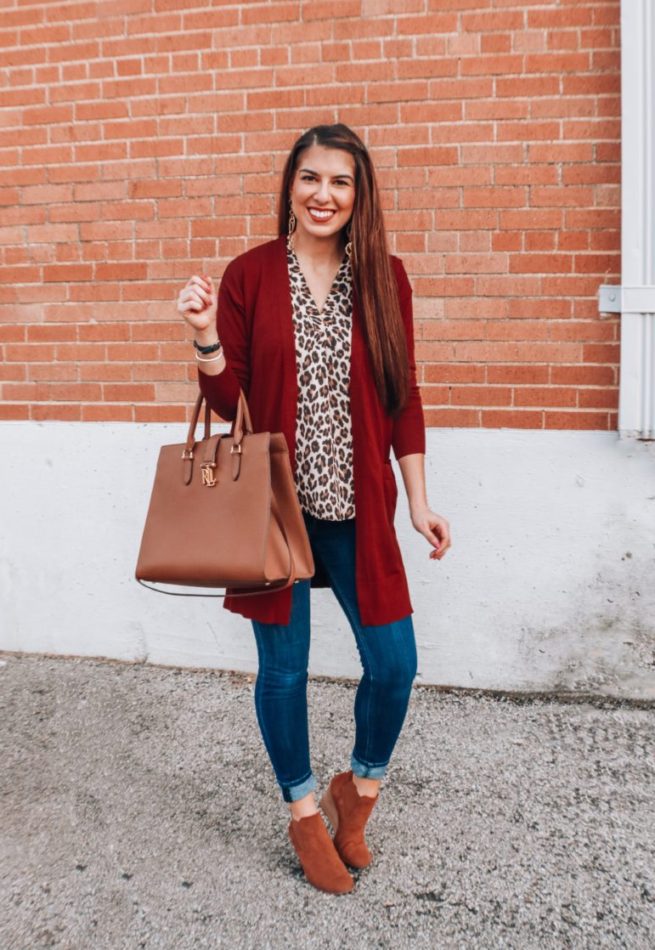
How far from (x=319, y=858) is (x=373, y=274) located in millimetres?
1577

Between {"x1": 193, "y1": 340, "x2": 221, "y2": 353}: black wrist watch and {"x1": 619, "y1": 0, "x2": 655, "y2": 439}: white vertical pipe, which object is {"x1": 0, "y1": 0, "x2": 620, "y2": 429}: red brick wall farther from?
{"x1": 193, "y1": 340, "x2": 221, "y2": 353}: black wrist watch

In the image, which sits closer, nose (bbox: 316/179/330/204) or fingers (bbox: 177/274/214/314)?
fingers (bbox: 177/274/214/314)

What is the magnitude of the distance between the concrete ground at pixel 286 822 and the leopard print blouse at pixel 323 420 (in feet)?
3.43

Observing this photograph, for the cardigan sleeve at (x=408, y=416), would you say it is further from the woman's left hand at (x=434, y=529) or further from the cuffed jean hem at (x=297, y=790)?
the cuffed jean hem at (x=297, y=790)

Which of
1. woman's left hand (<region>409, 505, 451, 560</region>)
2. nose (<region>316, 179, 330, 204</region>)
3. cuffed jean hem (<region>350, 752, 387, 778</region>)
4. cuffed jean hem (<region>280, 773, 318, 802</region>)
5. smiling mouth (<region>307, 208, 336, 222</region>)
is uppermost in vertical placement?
nose (<region>316, 179, 330, 204</region>)

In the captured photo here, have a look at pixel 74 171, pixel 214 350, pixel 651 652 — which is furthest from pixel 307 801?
pixel 74 171

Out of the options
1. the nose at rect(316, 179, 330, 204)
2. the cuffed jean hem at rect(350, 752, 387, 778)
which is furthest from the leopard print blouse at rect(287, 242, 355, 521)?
the cuffed jean hem at rect(350, 752, 387, 778)

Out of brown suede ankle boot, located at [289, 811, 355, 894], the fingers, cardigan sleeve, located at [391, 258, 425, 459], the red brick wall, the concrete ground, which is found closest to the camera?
the fingers

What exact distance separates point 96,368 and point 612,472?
226cm

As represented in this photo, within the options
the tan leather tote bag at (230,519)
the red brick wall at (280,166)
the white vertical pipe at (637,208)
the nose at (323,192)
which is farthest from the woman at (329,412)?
the white vertical pipe at (637,208)

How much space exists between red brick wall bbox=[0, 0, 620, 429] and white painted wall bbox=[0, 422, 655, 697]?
14cm

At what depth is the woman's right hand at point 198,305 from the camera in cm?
195

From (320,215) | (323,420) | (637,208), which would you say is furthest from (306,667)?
(637,208)

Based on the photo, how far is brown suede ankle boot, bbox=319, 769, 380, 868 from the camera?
2328mm
